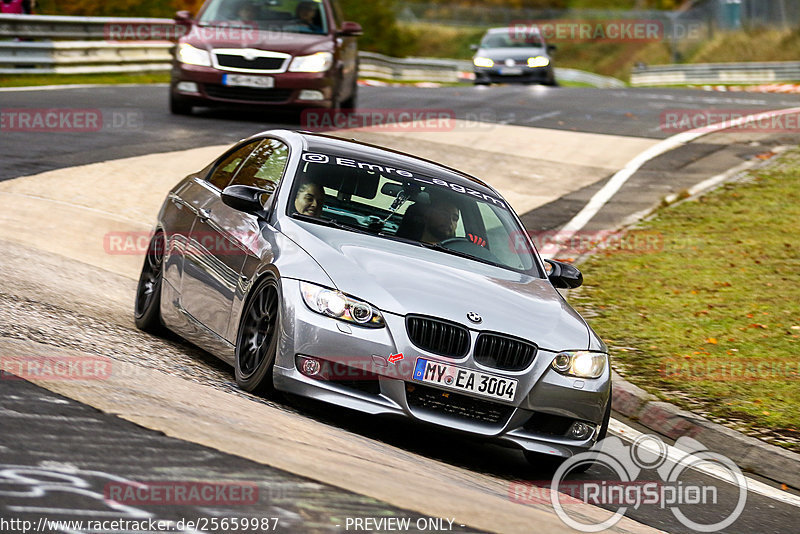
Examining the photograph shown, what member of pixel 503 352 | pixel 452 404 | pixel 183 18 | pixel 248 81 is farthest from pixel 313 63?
pixel 452 404

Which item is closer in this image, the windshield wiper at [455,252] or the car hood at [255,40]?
the windshield wiper at [455,252]

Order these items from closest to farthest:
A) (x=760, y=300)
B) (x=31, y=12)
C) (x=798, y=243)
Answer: (x=760, y=300) → (x=798, y=243) → (x=31, y=12)

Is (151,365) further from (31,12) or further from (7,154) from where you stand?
(31,12)

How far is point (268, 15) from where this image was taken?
19297mm

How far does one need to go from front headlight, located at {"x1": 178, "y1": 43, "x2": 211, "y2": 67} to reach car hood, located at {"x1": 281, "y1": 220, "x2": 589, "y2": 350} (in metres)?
11.9

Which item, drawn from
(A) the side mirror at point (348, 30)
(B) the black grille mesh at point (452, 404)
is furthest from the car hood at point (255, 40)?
(B) the black grille mesh at point (452, 404)

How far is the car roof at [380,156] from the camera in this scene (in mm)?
7941

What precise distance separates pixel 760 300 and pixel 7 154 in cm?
871

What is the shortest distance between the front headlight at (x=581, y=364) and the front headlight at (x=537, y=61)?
28995 mm

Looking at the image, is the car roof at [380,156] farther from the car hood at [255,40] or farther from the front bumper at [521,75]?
the front bumper at [521,75]

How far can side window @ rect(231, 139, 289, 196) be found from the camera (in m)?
7.80

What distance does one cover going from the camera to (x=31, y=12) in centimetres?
2625

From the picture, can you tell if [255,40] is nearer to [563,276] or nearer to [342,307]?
[563,276]

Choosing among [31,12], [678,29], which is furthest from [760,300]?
[678,29]
